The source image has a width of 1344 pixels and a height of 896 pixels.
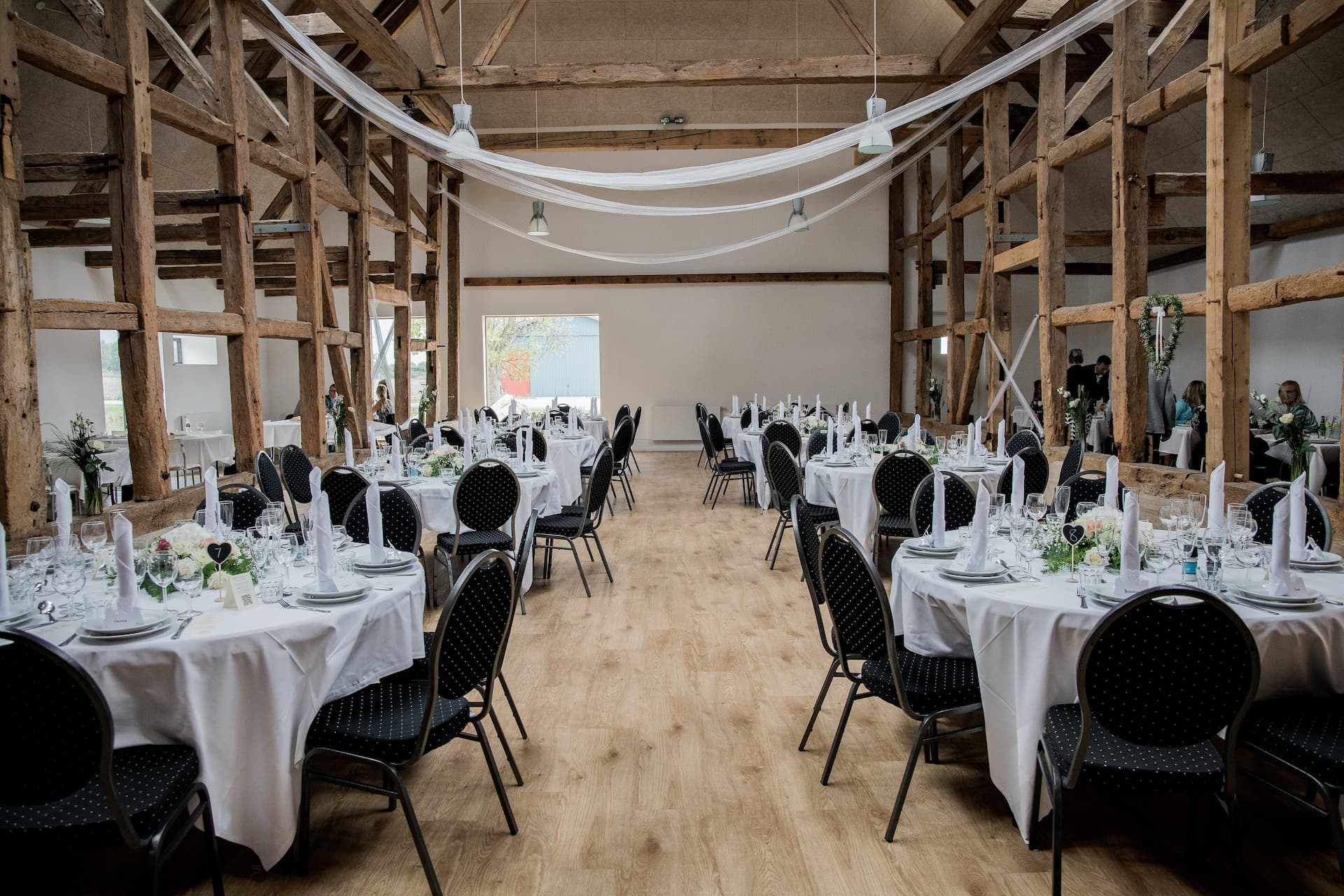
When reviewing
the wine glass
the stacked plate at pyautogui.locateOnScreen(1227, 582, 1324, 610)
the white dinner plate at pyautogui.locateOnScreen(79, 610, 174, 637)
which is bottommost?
the stacked plate at pyautogui.locateOnScreen(1227, 582, 1324, 610)

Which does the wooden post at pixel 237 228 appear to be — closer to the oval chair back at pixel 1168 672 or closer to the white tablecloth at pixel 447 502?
the white tablecloth at pixel 447 502

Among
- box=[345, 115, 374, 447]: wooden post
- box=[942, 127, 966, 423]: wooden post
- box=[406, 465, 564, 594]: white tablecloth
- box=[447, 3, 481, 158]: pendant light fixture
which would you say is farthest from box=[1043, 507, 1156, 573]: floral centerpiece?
box=[942, 127, 966, 423]: wooden post

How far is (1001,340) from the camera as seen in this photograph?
9352 millimetres

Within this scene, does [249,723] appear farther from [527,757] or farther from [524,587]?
[524,587]

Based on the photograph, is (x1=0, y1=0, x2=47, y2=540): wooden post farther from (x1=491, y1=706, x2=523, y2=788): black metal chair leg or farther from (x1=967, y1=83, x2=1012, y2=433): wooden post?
(x1=967, y1=83, x2=1012, y2=433): wooden post

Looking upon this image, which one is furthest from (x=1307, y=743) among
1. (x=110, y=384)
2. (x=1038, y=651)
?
(x=110, y=384)

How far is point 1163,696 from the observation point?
2102 millimetres

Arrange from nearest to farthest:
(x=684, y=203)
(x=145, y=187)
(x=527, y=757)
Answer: (x=527, y=757), (x=145, y=187), (x=684, y=203)

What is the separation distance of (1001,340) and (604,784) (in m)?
7.77

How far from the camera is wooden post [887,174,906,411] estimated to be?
47.5 feet

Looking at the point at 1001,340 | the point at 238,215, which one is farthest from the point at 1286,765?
the point at 1001,340

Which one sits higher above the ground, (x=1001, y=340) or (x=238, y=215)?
(x=238, y=215)

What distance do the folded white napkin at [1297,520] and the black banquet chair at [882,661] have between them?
1.17m

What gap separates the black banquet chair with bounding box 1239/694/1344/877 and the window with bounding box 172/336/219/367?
45.2 ft
